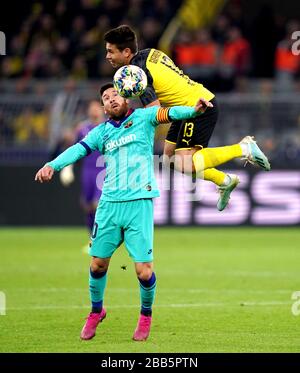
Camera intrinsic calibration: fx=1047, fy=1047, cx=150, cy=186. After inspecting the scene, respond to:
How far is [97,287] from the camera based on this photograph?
31.1 ft

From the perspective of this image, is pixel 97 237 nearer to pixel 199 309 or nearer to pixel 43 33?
pixel 199 309

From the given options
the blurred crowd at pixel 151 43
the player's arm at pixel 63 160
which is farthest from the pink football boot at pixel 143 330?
the blurred crowd at pixel 151 43

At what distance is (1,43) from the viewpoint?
22.6 m

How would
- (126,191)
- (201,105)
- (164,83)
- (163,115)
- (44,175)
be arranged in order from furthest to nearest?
(164,83), (126,191), (163,115), (44,175), (201,105)

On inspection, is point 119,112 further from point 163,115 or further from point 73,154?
point 73,154

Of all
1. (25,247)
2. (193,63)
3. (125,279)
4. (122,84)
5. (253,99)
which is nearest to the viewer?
(122,84)

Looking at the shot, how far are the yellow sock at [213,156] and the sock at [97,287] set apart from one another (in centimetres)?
199

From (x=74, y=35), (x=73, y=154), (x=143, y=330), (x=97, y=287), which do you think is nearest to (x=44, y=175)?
(x=73, y=154)

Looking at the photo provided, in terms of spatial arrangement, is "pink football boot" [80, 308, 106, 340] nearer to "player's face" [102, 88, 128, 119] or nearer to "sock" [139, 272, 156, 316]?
"sock" [139, 272, 156, 316]

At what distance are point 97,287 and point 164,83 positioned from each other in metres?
2.31
